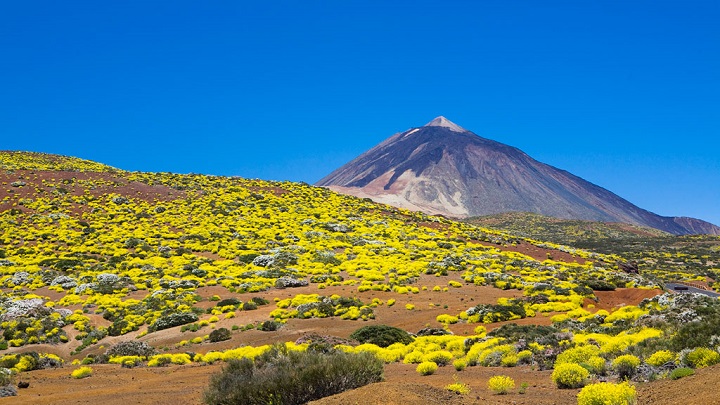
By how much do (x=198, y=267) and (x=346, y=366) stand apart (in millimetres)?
30189

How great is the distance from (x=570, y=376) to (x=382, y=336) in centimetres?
961

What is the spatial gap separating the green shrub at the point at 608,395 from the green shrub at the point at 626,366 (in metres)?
2.18

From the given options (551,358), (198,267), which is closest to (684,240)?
(198,267)

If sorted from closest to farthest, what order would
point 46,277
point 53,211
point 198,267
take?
point 46,277 < point 198,267 < point 53,211

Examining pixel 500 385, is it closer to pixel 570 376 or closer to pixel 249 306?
pixel 570 376

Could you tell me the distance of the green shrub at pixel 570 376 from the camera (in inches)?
432

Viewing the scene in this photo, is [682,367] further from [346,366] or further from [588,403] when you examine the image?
[346,366]

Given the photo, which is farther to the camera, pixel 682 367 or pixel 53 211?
pixel 53 211

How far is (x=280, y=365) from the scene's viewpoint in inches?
434

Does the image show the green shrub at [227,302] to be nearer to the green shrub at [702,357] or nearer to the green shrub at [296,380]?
the green shrub at [296,380]

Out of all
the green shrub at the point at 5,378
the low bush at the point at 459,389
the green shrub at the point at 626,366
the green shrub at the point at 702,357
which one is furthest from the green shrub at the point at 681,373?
the green shrub at the point at 5,378

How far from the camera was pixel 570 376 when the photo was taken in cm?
1103

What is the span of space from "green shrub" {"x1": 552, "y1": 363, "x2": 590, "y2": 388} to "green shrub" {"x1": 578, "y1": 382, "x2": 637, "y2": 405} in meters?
1.89

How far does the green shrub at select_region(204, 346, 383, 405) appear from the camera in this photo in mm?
9898
